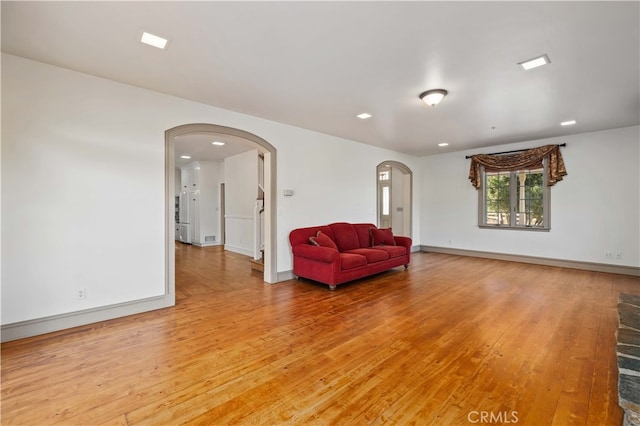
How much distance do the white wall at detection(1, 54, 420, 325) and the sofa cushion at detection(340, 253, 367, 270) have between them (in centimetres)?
254

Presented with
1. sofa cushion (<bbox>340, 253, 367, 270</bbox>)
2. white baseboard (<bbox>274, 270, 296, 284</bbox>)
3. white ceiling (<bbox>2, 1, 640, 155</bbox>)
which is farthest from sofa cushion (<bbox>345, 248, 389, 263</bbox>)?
white ceiling (<bbox>2, 1, 640, 155</bbox>)

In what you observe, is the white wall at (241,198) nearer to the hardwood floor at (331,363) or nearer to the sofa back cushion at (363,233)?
the sofa back cushion at (363,233)

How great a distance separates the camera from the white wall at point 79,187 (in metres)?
2.76

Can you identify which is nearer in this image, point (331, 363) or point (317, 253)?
point (331, 363)

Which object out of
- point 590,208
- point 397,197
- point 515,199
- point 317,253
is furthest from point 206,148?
point 590,208

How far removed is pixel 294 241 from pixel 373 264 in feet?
4.78

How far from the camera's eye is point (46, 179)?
290cm

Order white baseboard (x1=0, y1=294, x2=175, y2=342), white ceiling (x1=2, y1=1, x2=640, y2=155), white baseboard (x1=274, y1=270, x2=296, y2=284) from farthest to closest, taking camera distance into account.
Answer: white baseboard (x1=274, y1=270, x2=296, y2=284) < white baseboard (x1=0, y1=294, x2=175, y2=342) < white ceiling (x1=2, y1=1, x2=640, y2=155)

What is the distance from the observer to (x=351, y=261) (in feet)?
15.2

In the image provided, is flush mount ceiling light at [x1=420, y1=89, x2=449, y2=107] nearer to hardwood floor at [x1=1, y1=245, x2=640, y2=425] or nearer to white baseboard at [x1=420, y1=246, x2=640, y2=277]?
hardwood floor at [x1=1, y1=245, x2=640, y2=425]

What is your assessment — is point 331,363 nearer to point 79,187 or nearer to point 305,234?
point 305,234

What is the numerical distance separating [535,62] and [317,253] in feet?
11.6

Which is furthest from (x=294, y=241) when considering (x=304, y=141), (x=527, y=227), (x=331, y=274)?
(x=527, y=227)

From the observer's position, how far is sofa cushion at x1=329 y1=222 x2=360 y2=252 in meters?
5.48
